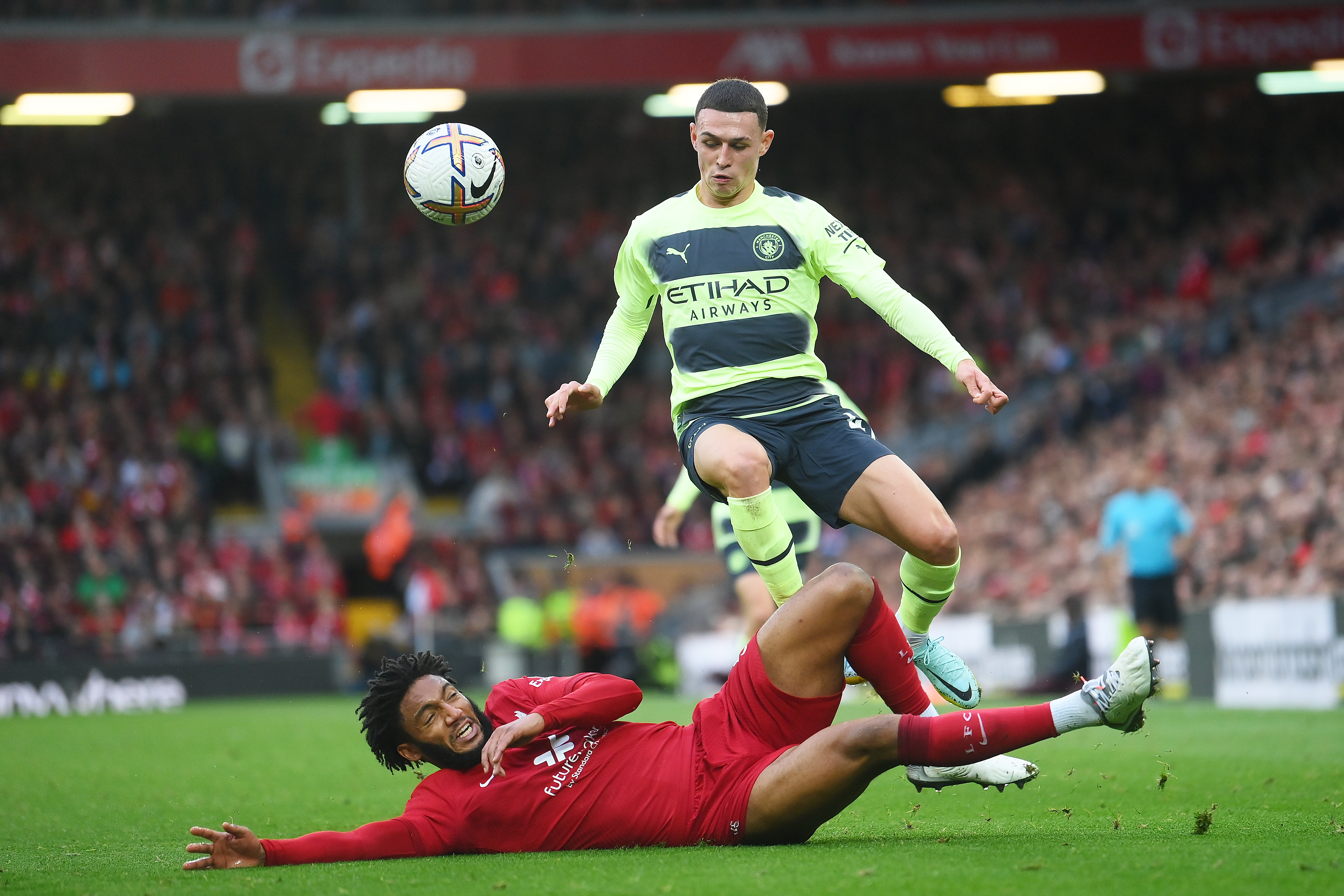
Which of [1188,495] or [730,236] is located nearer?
[730,236]

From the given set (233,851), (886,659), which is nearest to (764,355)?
(886,659)

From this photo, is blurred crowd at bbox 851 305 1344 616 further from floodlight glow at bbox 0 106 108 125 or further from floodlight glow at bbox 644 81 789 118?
floodlight glow at bbox 0 106 108 125

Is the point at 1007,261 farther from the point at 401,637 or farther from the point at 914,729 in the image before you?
the point at 914,729

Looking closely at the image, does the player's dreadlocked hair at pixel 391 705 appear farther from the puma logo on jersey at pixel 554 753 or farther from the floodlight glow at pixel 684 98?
the floodlight glow at pixel 684 98

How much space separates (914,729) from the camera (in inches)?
183

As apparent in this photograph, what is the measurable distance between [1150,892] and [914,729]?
3.07 feet

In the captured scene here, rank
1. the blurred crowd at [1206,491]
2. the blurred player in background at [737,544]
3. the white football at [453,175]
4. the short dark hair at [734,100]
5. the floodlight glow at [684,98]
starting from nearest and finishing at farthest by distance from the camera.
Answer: the short dark hair at [734,100] < the white football at [453,175] < the blurred player in background at [737,544] < the blurred crowd at [1206,491] < the floodlight glow at [684,98]

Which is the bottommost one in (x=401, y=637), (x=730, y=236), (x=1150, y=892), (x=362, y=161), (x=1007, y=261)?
(x=401, y=637)

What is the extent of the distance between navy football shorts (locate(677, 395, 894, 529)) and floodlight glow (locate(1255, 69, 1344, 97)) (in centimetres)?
2031

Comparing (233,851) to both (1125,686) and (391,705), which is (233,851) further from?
(1125,686)

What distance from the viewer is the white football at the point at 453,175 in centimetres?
706

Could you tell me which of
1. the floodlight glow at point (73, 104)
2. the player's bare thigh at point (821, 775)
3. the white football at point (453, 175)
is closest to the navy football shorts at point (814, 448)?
the player's bare thigh at point (821, 775)

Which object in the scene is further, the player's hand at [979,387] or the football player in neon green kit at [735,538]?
the football player in neon green kit at [735,538]

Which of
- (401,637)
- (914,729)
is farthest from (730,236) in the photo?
(401,637)
